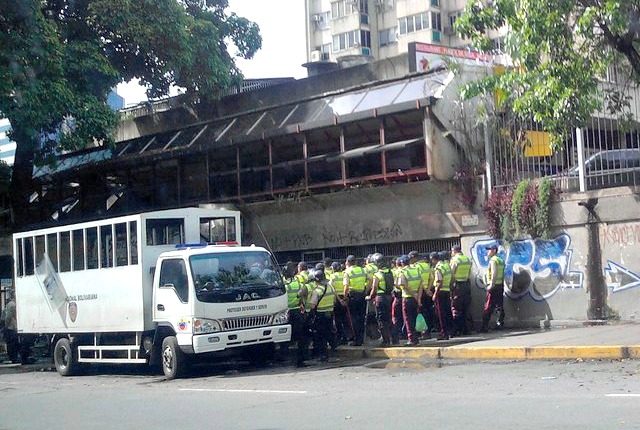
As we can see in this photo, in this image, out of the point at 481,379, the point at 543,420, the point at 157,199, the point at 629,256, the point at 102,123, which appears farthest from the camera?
the point at 157,199

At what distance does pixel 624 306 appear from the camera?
53.5 feet

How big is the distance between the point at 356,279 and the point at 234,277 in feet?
8.53

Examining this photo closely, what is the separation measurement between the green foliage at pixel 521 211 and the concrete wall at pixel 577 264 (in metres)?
0.19

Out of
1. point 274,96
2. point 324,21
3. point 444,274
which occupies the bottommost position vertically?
point 444,274

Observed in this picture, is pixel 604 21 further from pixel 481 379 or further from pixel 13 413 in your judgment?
pixel 13 413

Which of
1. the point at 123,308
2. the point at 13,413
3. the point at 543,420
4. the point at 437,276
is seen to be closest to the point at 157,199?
the point at 123,308

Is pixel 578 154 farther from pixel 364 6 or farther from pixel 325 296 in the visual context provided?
pixel 364 6

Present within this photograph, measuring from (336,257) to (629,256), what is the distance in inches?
284

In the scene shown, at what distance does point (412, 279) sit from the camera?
1641 cm

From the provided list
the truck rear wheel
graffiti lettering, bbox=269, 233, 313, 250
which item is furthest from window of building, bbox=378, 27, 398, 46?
the truck rear wheel

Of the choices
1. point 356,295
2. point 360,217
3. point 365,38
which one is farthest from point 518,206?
point 365,38

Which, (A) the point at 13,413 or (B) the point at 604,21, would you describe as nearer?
(A) the point at 13,413

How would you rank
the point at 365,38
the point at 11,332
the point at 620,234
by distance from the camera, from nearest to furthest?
the point at 620,234 < the point at 11,332 < the point at 365,38

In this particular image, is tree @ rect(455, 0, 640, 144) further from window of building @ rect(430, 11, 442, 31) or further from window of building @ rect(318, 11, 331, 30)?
window of building @ rect(318, 11, 331, 30)
